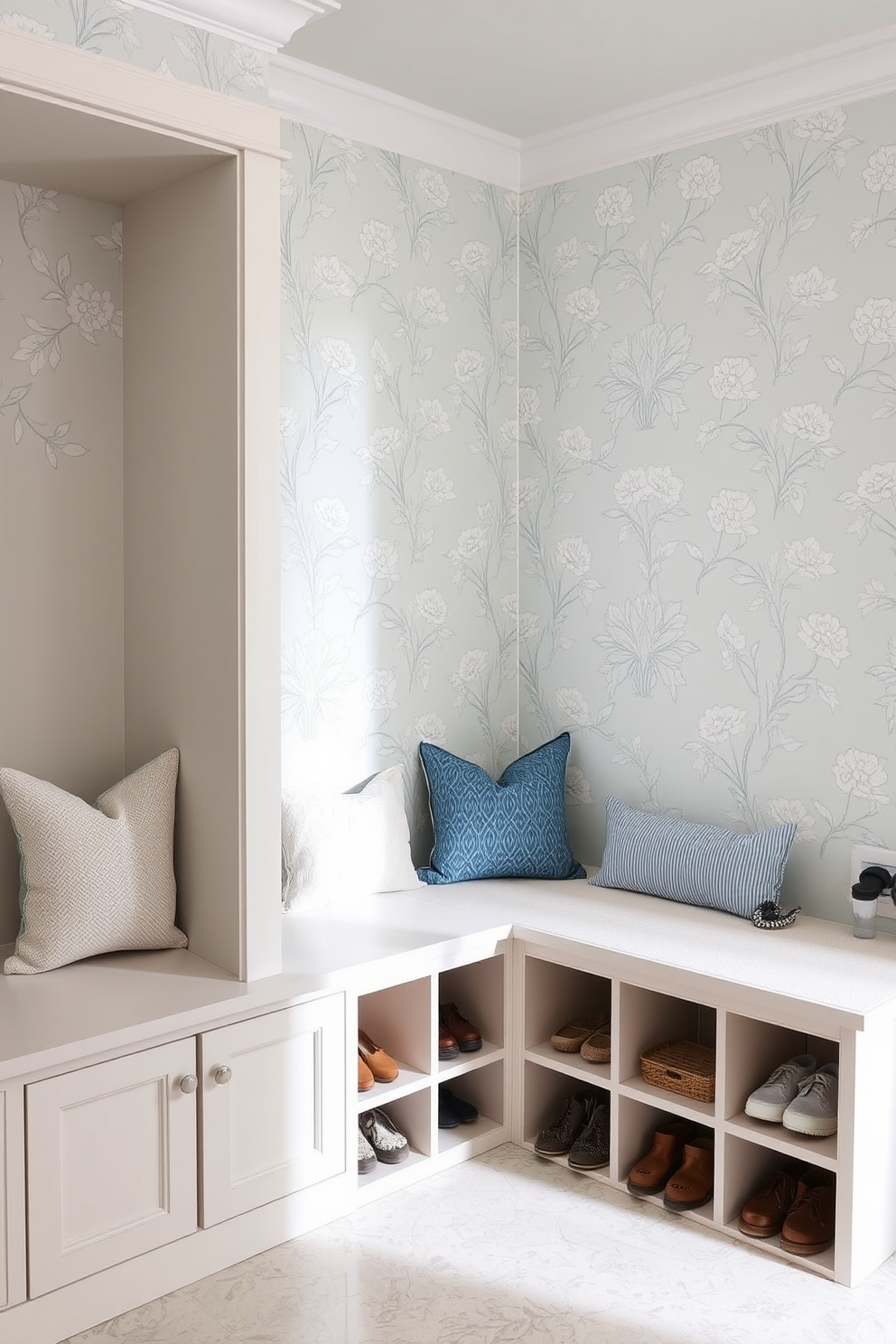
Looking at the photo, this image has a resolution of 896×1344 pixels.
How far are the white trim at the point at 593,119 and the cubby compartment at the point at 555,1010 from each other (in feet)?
6.77

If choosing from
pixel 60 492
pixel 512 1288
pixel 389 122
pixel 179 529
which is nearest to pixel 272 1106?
pixel 512 1288

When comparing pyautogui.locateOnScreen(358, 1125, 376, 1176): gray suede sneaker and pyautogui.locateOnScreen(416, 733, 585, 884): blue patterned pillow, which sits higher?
pyautogui.locateOnScreen(416, 733, 585, 884): blue patterned pillow

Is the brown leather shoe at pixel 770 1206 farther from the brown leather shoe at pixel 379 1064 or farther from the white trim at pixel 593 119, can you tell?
the white trim at pixel 593 119

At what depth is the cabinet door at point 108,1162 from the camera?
2.04 meters

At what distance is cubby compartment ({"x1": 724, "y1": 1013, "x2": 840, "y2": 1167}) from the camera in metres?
2.36

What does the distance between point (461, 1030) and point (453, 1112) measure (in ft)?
0.64

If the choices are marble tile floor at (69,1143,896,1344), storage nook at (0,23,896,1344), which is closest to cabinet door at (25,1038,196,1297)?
storage nook at (0,23,896,1344)

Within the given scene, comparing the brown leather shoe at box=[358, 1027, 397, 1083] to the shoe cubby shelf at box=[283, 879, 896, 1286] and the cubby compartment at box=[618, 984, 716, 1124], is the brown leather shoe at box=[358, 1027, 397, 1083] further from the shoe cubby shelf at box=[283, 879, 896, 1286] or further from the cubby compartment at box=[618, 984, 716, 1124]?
the cubby compartment at box=[618, 984, 716, 1124]

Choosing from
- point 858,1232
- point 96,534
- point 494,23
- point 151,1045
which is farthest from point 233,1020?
point 494,23

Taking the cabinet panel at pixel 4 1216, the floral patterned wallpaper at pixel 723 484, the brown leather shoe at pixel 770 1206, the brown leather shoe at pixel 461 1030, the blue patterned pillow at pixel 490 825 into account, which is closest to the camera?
the cabinet panel at pixel 4 1216

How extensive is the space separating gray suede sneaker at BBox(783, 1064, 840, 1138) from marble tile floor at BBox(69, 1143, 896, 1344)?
0.27 meters

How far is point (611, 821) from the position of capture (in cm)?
315

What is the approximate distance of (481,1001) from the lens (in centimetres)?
295

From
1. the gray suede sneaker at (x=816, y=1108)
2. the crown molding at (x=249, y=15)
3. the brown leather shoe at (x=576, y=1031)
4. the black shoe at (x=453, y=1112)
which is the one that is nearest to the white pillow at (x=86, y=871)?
the black shoe at (x=453, y=1112)
